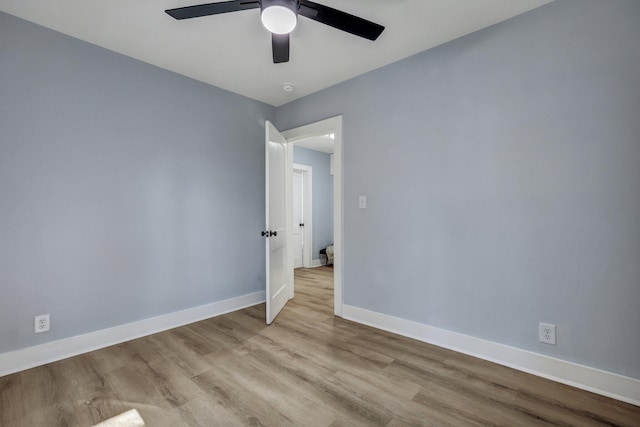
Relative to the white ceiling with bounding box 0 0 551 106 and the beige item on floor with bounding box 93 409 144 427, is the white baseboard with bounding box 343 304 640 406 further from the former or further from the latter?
the white ceiling with bounding box 0 0 551 106

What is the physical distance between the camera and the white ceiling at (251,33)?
6.30 ft

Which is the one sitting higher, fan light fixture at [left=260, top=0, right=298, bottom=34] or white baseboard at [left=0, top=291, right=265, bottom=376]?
fan light fixture at [left=260, top=0, right=298, bottom=34]

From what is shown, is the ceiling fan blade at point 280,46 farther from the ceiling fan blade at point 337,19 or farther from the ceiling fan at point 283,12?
the ceiling fan blade at point 337,19

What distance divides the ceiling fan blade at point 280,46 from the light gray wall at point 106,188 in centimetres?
138

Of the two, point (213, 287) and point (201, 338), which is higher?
point (213, 287)

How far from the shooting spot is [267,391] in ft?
5.77

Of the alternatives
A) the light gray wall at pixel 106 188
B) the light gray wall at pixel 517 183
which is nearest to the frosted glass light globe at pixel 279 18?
the light gray wall at pixel 517 183

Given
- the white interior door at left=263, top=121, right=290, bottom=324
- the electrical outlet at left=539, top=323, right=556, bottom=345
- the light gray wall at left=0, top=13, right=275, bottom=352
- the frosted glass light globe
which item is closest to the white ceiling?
the light gray wall at left=0, top=13, right=275, bottom=352

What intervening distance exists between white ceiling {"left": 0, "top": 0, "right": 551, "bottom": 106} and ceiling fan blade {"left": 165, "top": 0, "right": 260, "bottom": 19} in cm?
37

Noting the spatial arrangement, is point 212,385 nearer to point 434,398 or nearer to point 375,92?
point 434,398

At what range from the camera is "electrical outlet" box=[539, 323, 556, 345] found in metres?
1.86

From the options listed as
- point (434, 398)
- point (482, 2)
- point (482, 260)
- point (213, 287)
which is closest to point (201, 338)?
point (213, 287)

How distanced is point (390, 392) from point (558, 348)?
44.6 inches

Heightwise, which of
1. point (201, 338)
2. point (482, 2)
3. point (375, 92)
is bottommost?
point (201, 338)
